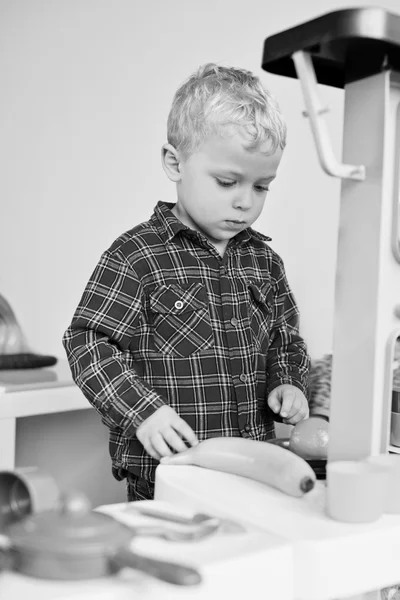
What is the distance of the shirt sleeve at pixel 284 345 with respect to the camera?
1.32 meters

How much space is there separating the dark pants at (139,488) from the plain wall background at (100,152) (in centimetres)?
66

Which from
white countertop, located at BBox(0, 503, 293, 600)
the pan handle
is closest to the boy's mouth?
white countertop, located at BBox(0, 503, 293, 600)

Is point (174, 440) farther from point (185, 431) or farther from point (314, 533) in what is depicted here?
point (314, 533)

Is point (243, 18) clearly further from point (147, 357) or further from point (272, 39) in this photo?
point (272, 39)

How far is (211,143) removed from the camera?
1.15m

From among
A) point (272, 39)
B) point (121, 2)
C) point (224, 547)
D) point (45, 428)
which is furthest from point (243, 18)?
point (224, 547)

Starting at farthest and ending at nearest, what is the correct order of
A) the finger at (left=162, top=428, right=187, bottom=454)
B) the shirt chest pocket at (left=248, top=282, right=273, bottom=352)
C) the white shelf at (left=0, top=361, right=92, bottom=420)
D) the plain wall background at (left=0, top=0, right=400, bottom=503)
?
the plain wall background at (left=0, top=0, right=400, bottom=503) → the white shelf at (left=0, top=361, right=92, bottom=420) → the shirt chest pocket at (left=248, top=282, right=273, bottom=352) → the finger at (left=162, top=428, right=187, bottom=454)

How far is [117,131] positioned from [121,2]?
38 centimetres

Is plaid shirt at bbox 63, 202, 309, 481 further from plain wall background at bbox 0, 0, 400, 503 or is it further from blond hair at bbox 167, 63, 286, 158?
plain wall background at bbox 0, 0, 400, 503

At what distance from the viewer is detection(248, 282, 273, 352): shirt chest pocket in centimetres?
130

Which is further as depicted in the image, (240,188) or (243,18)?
(243,18)

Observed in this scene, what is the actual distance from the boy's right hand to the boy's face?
0.31 meters

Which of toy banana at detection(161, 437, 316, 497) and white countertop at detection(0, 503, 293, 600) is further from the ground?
toy banana at detection(161, 437, 316, 497)

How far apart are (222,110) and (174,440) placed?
19.1 inches
